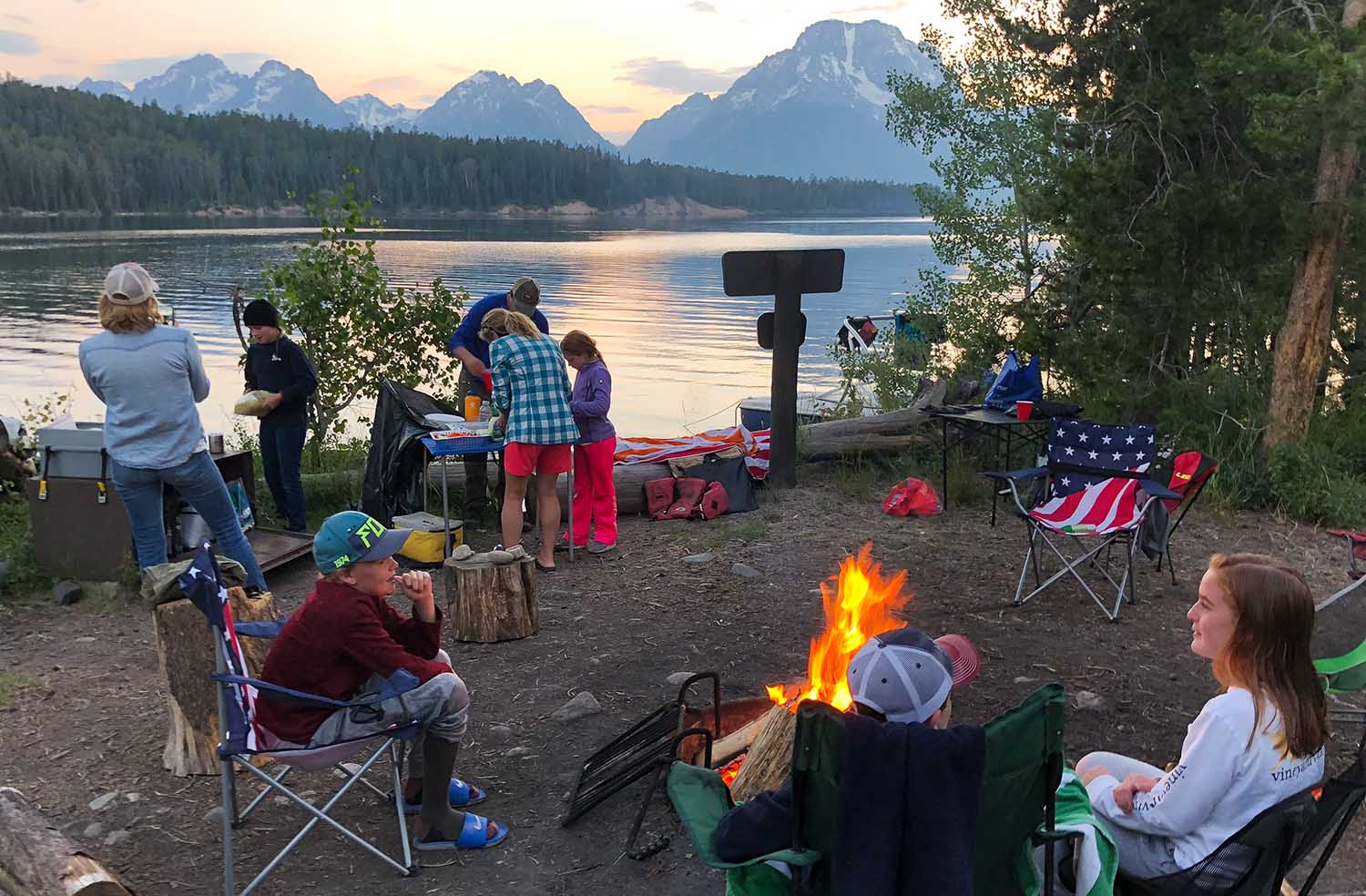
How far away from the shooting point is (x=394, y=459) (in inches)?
292

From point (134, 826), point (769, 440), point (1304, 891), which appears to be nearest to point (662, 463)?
point (769, 440)

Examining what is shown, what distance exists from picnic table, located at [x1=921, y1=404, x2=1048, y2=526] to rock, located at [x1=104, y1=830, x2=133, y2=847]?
5.62 metres

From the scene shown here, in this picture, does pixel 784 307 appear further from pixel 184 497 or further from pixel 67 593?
pixel 67 593

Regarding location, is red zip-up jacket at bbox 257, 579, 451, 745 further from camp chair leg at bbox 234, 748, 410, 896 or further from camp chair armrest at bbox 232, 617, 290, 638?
camp chair armrest at bbox 232, 617, 290, 638

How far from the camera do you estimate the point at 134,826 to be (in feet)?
12.7

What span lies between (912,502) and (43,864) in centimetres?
610

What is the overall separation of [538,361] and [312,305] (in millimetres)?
2983

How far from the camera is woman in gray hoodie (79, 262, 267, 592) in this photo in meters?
5.17

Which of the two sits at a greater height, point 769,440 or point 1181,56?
point 1181,56

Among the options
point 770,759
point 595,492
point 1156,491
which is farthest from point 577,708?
point 1156,491

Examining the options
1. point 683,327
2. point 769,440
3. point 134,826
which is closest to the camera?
point 134,826

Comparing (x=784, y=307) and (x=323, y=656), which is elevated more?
(x=784, y=307)

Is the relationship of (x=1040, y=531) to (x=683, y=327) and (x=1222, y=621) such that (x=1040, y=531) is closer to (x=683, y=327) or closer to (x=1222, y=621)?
(x=1222, y=621)

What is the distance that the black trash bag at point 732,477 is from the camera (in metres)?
8.22
